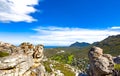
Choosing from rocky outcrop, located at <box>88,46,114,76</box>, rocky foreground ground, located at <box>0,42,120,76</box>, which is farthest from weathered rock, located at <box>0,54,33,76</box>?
rocky outcrop, located at <box>88,46,114,76</box>

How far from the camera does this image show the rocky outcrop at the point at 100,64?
78.8 meters

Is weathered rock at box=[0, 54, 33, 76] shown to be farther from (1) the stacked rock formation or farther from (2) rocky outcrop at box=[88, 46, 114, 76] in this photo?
(2) rocky outcrop at box=[88, 46, 114, 76]

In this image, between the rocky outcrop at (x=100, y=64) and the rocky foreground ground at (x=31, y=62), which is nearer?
the rocky foreground ground at (x=31, y=62)

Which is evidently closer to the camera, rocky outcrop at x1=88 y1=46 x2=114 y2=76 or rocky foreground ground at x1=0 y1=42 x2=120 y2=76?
rocky foreground ground at x1=0 y1=42 x2=120 y2=76

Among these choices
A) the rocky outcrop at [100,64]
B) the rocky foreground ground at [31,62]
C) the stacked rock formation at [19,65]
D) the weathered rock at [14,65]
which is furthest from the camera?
the rocky outcrop at [100,64]

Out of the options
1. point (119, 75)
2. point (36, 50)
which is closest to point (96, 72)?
point (119, 75)

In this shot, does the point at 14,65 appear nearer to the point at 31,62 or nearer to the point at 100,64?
the point at 31,62

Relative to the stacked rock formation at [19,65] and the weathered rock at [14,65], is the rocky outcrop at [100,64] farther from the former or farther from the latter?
the weathered rock at [14,65]

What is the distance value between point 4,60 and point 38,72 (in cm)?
1474

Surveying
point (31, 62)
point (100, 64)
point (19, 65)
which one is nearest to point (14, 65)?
point (19, 65)

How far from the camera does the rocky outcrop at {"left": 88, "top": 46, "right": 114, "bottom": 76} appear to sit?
78750 mm

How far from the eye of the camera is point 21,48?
69.2 metres

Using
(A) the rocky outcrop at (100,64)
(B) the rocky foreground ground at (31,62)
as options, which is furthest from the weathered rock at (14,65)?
(A) the rocky outcrop at (100,64)

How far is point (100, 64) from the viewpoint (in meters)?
81.2
